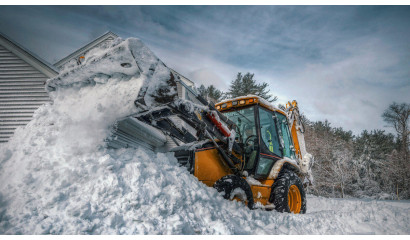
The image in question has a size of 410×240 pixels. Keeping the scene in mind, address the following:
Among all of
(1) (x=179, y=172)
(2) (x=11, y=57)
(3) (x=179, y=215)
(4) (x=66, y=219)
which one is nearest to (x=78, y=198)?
(4) (x=66, y=219)

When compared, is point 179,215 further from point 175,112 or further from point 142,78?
point 142,78

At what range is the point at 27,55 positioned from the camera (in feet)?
21.2

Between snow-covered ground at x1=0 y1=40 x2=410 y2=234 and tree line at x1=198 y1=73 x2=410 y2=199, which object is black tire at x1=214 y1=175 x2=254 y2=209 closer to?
snow-covered ground at x1=0 y1=40 x2=410 y2=234

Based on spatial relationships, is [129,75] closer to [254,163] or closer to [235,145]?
[235,145]

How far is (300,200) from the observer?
474 cm

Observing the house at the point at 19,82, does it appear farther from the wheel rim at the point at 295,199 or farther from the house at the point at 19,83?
the wheel rim at the point at 295,199

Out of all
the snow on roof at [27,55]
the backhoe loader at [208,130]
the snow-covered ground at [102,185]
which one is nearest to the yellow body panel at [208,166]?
the backhoe loader at [208,130]

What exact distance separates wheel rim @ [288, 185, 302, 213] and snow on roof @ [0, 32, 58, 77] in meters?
7.01

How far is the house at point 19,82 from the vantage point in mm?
6066

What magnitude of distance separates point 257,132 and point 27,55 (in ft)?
22.6

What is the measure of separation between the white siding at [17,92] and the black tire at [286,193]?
21.4ft

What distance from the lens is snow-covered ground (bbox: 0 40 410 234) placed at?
2055mm

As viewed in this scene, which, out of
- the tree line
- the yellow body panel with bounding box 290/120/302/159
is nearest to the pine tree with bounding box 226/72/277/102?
the tree line

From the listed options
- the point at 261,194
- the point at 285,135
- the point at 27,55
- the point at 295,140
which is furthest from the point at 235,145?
the point at 27,55
